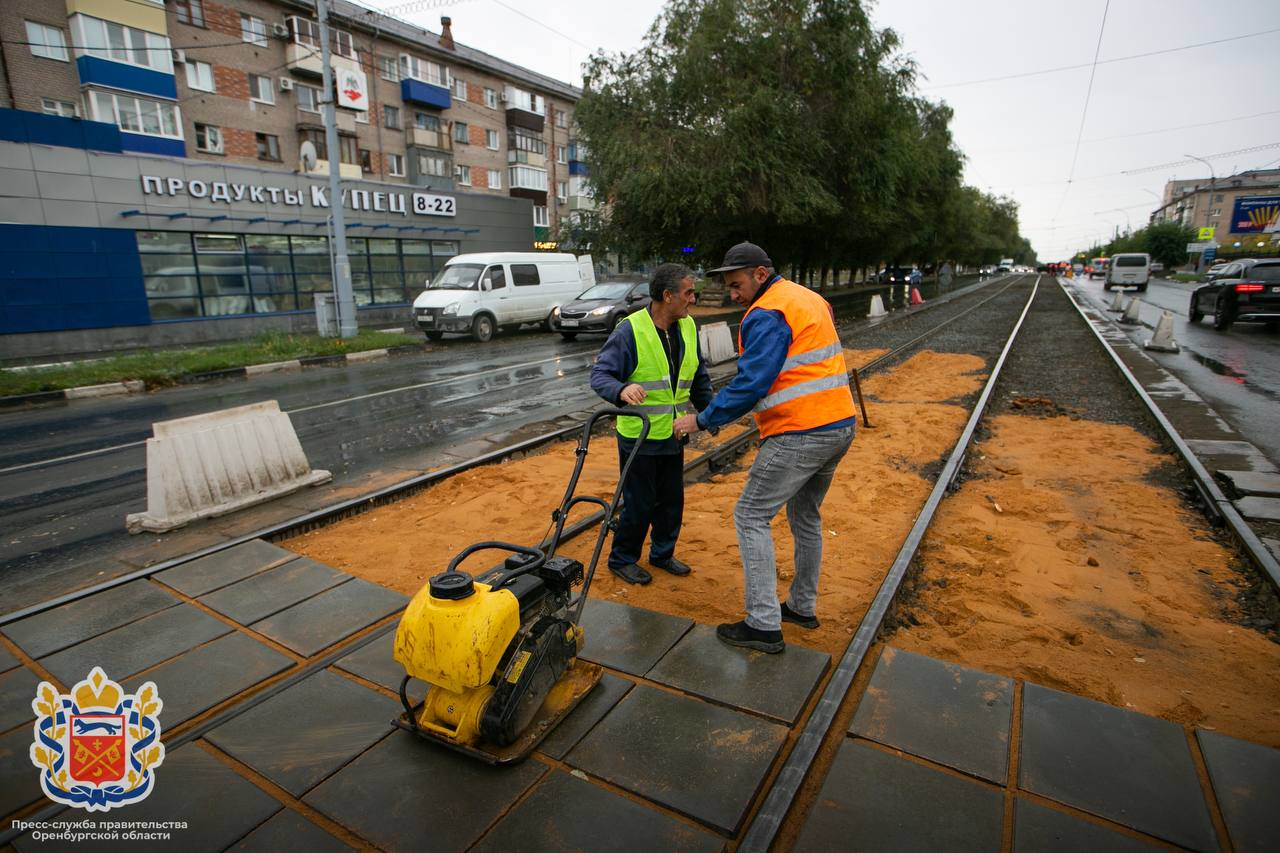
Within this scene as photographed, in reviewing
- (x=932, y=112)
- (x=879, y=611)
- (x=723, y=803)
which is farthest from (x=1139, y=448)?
(x=932, y=112)

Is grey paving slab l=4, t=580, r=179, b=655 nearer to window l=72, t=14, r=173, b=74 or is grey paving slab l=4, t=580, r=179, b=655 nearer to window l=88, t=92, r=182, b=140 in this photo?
window l=88, t=92, r=182, b=140

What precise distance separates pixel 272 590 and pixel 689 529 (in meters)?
2.81

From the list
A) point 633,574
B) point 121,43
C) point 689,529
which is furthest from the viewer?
point 121,43

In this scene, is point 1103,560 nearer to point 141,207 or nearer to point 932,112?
point 141,207

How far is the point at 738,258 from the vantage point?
10.7 ft

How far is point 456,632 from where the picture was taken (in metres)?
2.32

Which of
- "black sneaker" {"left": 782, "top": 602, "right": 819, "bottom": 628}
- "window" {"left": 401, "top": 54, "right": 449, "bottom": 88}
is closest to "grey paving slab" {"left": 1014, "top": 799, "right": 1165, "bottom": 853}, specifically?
"black sneaker" {"left": 782, "top": 602, "right": 819, "bottom": 628}

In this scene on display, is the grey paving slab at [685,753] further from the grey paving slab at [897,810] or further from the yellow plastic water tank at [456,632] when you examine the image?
the yellow plastic water tank at [456,632]

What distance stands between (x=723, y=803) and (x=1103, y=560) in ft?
11.9

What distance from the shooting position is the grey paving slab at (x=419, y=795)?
89.9 inches

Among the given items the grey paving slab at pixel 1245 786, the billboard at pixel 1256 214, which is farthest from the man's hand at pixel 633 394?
the billboard at pixel 1256 214

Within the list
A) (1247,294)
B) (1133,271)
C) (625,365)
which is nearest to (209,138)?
(625,365)

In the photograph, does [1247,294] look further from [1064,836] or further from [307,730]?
[307,730]

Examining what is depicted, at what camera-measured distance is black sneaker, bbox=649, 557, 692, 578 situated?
4.31 m
